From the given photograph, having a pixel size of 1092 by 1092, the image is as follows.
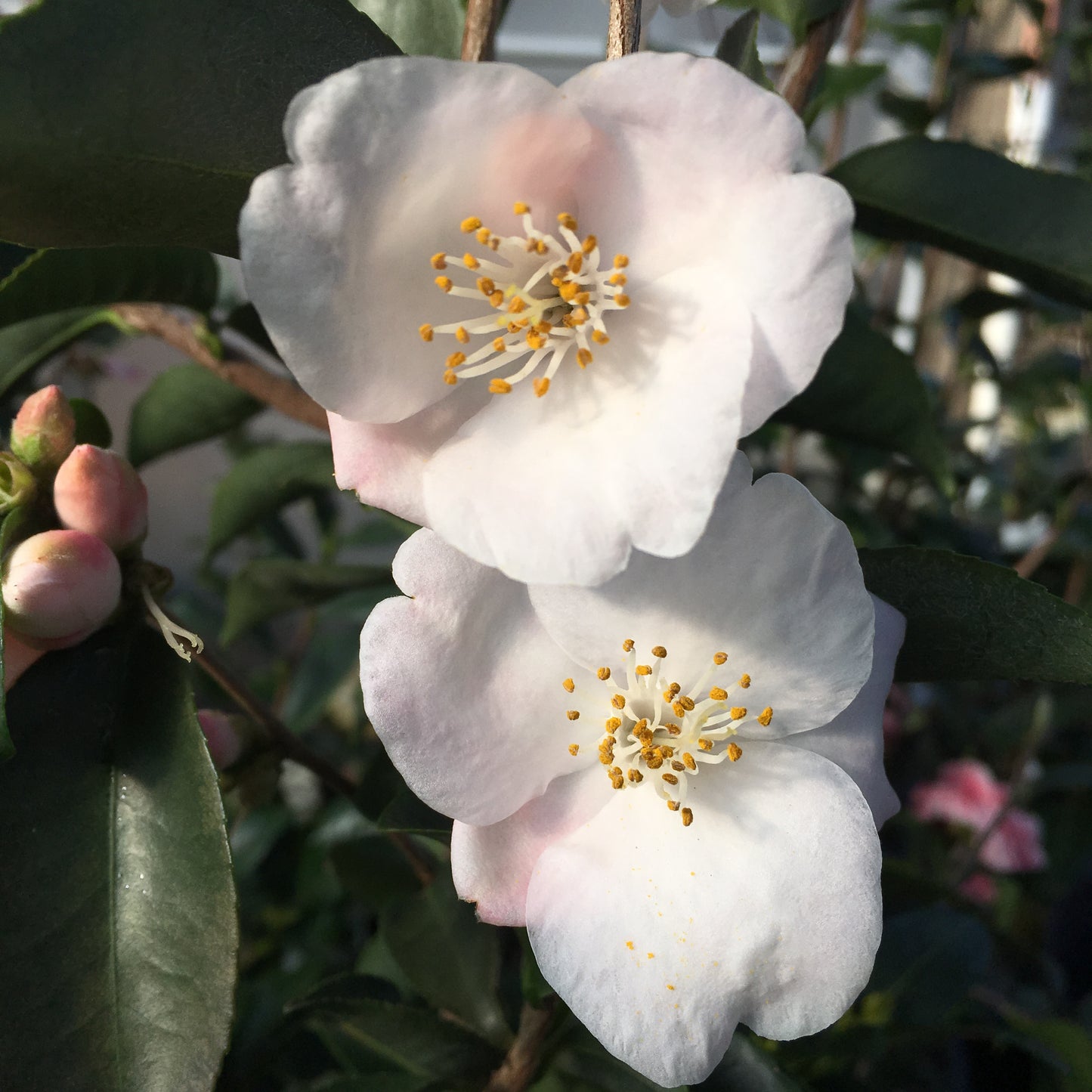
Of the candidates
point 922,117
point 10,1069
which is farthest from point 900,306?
point 10,1069

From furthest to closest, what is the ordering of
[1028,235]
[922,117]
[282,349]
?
[922,117] < [1028,235] < [282,349]

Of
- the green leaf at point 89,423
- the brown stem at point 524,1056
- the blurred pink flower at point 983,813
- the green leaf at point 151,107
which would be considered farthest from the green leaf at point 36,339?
the blurred pink flower at point 983,813

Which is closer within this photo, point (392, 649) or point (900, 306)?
point (392, 649)

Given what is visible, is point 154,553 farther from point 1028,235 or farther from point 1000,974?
point 1028,235

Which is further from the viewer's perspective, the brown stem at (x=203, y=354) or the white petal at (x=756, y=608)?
the brown stem at (x=203, y=354)

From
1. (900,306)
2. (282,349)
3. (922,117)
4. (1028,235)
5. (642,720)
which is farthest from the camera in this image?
(900,306)

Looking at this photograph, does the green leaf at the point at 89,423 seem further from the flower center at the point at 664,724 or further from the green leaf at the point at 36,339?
the flower center at the point at 664,724
